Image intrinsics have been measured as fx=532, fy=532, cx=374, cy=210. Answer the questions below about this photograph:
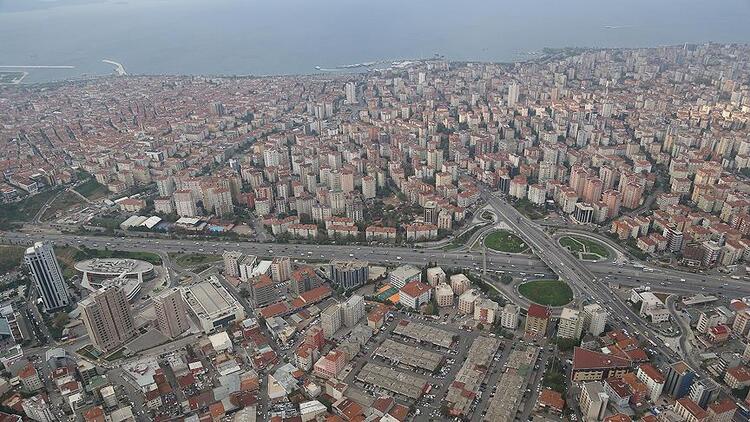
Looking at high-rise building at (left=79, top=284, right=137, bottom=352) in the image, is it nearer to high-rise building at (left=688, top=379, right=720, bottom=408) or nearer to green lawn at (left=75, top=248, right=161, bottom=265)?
green lawn at (left=75, top=248, right=161, bottom=265)

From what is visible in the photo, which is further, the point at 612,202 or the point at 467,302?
the point at 612,202

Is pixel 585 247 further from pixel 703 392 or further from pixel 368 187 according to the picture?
pixel 368 187

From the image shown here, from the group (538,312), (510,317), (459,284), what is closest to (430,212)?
(459,284)

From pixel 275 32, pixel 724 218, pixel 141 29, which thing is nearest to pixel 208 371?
pixel 724 218

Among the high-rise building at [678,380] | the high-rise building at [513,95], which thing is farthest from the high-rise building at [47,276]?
the high-rise building at [513,95]

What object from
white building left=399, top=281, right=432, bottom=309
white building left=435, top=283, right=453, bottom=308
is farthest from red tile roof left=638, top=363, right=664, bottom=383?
white building left=399, top=281, right=432, bottom=309

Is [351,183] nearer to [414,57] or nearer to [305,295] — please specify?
[305,295]
